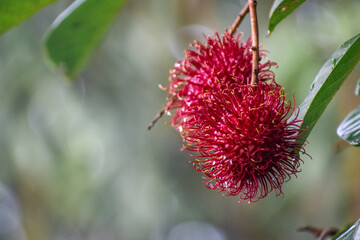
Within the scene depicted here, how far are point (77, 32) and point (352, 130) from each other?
833 millimetres

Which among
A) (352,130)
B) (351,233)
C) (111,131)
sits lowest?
(111,131)

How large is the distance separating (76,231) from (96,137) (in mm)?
1104

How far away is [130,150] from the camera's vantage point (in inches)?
151

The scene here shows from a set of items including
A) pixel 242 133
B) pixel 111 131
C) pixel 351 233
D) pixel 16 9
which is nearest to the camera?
pixel 351 233

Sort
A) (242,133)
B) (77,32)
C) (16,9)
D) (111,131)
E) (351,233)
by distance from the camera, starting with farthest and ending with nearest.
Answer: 1. (111,131)
2. (77,32)
3. (16,9)
4. (242,133)
5. (351,233)

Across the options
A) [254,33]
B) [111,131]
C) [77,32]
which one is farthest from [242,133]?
[111,131]

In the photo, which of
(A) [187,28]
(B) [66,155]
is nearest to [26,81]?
(B) [66,155]

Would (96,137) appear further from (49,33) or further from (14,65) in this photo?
(49,33)

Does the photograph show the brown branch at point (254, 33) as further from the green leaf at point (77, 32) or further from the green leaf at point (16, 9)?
the green leaf at point (16, 9)

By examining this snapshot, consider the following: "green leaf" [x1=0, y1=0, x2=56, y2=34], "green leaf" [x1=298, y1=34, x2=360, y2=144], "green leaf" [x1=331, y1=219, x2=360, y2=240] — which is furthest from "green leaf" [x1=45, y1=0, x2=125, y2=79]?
"green leaf" [x1=331, y1=219, x2=360, y2=240]

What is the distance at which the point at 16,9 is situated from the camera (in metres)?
1.29

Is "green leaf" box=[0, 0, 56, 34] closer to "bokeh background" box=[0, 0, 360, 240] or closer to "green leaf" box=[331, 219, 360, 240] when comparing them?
"green leaf" box=[331, 219, 360, 240]

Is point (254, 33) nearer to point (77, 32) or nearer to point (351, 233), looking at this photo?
point (351, 233)

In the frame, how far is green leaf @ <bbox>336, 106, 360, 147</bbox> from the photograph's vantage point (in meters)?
0.89
